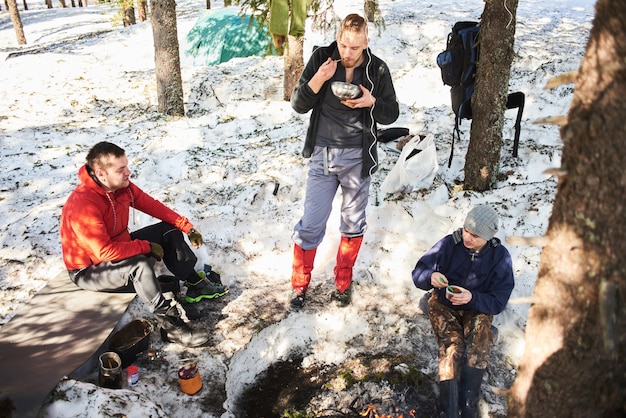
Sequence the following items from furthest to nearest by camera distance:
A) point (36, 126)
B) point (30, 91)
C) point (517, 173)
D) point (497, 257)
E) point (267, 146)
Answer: point (30, 91) < point (36, 126) < point (267, 146) < point (517, 173) < point (497, 257)

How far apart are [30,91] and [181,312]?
8.91 meters

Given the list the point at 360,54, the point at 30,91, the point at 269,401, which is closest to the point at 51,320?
the point at 269,401

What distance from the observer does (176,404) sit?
135 inches

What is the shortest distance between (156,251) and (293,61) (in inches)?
235

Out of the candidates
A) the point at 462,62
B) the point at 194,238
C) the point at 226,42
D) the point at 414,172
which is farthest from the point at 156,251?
the point at 226,42

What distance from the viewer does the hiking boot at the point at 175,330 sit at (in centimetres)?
395

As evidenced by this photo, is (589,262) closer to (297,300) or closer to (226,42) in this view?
(297,300)

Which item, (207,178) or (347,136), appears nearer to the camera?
(347,136)

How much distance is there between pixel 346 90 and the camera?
3678 millimetres

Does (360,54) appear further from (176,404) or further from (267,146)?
(267,146)

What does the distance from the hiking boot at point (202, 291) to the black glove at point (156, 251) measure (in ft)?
1.46

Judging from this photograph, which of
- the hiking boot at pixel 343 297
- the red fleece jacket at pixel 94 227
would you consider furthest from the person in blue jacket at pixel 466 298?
the red fleece jacket at pixel 94 227

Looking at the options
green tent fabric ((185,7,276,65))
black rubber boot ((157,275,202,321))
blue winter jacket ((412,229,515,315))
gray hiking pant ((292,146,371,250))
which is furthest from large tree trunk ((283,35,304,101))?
green tent fabric ((185,7,276,65))

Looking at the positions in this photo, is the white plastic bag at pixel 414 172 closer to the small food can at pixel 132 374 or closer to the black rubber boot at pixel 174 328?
the black rubber boot at pixel 174 328
